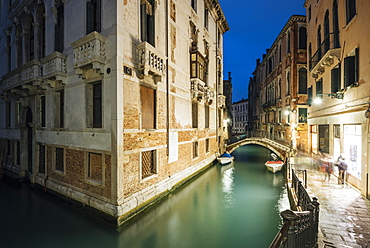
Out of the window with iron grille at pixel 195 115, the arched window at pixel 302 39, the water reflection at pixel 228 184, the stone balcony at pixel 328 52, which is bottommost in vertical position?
the water reflection at pixel 228 184

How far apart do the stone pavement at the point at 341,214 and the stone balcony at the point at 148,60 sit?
312 inches

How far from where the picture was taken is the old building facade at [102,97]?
7297mm

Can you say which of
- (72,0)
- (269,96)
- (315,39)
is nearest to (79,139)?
(72,0)

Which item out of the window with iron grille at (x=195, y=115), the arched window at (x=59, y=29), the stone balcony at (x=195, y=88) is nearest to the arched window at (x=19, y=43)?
the arched window at (x=59, y=29)

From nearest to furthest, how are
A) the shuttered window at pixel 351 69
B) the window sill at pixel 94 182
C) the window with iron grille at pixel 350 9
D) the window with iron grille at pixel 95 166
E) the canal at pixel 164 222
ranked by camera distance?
the canal at pixel 164 222 < the window sill at pixel 94 182 < the shuttered window at pixel 351 69 < the window with iron grille at pixel 95 166 < the window with iron grille at pixel 350 9

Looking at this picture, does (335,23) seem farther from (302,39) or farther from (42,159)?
(42,159)

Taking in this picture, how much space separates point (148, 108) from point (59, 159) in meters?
5.57

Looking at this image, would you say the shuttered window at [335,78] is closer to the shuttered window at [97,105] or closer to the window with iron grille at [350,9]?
the window with iron grille at [350,9]

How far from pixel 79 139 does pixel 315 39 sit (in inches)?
642

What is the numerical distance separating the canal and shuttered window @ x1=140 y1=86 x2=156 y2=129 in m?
3.97

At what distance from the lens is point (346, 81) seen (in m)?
8.20

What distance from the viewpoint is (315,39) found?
1337cm

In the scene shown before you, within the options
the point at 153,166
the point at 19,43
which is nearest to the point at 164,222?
the point at 153,166

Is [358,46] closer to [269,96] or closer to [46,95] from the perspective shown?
[46,95]
